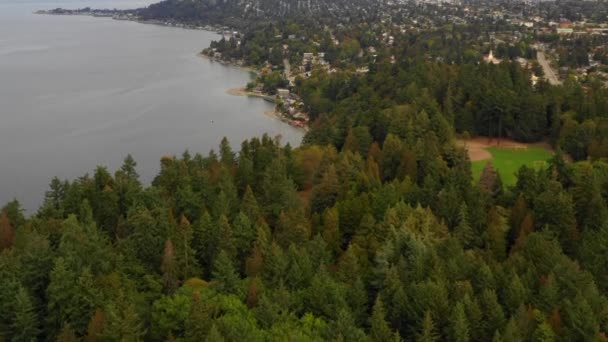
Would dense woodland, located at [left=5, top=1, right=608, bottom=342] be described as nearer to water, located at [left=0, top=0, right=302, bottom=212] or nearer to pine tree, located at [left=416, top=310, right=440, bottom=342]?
pine tree, located at [left=416, top=310, right=440, bottom=342]

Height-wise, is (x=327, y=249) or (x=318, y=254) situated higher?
(x=318, y=254)

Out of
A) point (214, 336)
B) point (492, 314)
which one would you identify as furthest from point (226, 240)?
point (492, 314)

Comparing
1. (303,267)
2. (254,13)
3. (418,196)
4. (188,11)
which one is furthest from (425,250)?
(188,11)

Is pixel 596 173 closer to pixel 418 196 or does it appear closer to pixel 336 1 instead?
pixel 418 196

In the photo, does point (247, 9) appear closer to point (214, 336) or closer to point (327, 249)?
point (327, 249)

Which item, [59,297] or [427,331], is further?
[59,297]

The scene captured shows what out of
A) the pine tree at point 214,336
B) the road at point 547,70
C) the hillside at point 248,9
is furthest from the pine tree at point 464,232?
the hillside at point 248,9

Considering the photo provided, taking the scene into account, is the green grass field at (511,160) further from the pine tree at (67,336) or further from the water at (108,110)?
the pine tree at (67,336)
